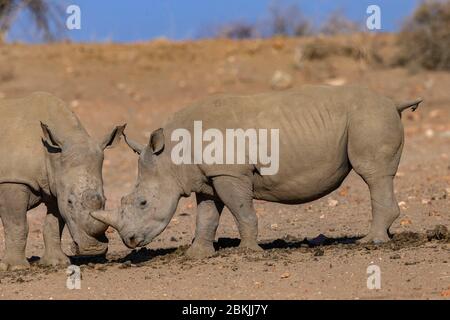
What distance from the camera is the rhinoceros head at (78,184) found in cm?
920

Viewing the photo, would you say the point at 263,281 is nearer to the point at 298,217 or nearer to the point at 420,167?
the point at 298,217

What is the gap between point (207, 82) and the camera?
22.0 meters

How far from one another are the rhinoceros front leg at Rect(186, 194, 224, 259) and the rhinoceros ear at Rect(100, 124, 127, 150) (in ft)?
3.14

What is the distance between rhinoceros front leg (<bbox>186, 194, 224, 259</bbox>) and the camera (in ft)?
32.3

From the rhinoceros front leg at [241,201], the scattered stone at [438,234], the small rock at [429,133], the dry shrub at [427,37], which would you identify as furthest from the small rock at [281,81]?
the rhinoceros front leg at [241,201]

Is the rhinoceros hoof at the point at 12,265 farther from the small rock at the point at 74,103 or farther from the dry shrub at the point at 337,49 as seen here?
the dry shrub at the point at 337,49

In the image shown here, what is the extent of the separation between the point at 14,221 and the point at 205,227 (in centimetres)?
169

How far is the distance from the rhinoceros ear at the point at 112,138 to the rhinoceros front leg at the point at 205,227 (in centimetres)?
96

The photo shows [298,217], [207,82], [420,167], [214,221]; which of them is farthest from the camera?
[207,82]

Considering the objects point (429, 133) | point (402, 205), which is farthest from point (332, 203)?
point (429, 133)

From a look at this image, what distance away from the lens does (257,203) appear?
13.7 meters

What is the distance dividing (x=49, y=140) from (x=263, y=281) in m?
2.33
